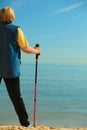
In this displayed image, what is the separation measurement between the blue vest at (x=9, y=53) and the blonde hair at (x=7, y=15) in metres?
0.08

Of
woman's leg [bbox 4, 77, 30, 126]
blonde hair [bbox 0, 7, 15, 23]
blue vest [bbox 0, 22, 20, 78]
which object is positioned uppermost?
blonde hair [bbox 0, 7, 15, 23]

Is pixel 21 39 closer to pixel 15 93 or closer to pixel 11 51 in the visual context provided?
pixel 11 51

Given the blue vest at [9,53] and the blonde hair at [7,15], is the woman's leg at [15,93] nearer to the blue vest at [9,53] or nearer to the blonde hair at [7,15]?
the blue vest at [9,53]

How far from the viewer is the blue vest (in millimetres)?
9391

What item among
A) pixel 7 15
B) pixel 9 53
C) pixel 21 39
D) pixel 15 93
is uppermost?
pixel 7 15

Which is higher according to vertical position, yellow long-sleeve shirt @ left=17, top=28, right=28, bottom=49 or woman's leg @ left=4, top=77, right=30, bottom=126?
yellow long-sleeve shirt @ left=17, top=28, right=28, bottom=49

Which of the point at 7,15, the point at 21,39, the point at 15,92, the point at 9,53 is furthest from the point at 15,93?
the point at 7,15

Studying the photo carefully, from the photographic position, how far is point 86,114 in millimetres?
21656

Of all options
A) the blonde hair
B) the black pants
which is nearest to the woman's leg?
the black pants

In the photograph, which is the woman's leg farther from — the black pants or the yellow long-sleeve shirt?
the yellow long-sleeve shirt

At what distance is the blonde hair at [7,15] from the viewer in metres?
9.32

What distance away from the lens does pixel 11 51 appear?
30.8 feet

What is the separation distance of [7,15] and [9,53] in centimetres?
50

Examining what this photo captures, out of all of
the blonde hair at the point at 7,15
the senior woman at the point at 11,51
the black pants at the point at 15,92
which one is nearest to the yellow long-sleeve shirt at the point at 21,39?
the senior woman at the point at 11,51
